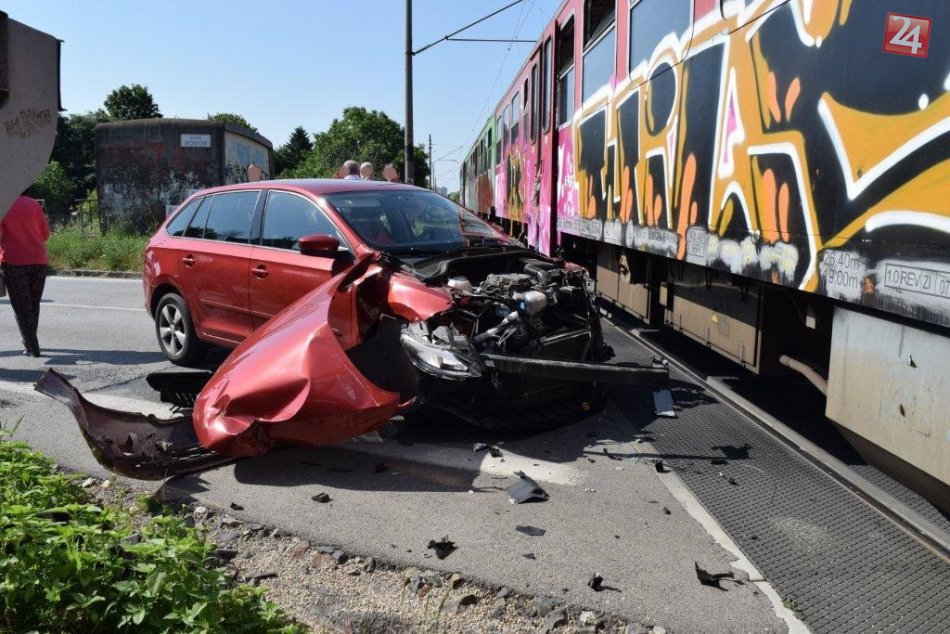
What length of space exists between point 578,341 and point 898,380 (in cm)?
241

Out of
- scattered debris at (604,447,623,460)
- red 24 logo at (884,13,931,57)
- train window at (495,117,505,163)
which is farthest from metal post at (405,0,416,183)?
red 24 logo at (884,13,931,57)

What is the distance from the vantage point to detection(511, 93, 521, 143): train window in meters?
12.8

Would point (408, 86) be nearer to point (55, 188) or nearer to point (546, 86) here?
point (546, 86)

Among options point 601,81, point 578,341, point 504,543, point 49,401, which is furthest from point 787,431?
point 49,401

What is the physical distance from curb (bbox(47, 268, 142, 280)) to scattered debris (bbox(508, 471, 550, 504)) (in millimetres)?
14171

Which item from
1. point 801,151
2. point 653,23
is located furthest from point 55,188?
point 801,151

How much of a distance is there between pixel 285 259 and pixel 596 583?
3.72 m

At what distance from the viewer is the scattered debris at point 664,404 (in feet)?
17.4

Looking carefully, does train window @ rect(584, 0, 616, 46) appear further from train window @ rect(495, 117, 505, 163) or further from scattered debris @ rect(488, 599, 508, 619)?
train window @ rect(495, 117, 505, 163)

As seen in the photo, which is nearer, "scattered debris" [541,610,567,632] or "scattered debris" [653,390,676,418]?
"scattered debris" [541,610,567,632]

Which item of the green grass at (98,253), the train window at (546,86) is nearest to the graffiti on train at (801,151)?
the train window at (546,86)

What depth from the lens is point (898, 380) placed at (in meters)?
2.90

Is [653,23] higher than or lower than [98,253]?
higher

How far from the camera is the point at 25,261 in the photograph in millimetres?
7559
